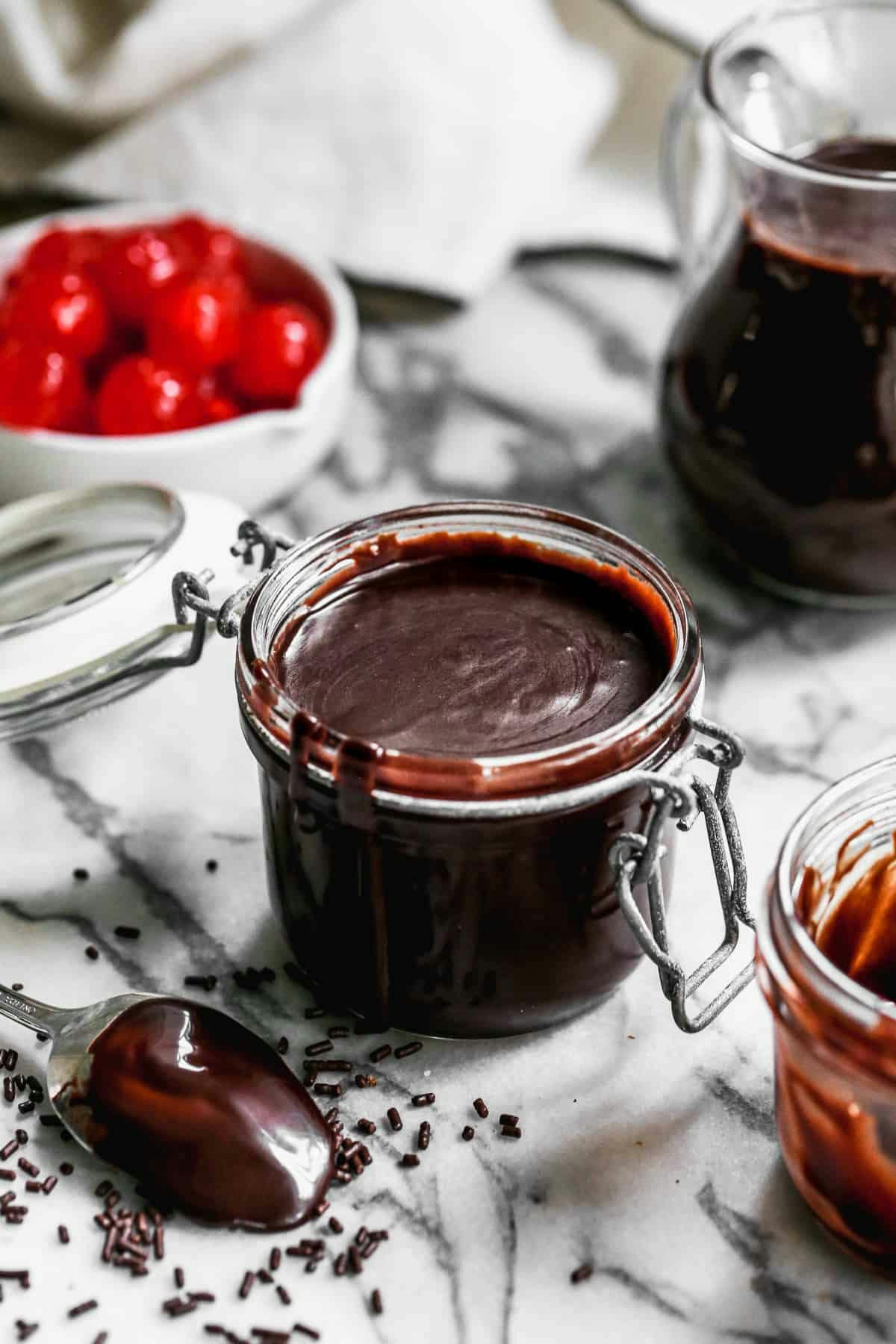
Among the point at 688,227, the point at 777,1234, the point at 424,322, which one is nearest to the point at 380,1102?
the point at 777,1234

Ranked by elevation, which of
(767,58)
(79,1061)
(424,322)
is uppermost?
(767,58)

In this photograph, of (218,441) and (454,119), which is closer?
(218,441)

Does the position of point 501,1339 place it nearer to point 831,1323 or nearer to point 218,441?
point 831,1323

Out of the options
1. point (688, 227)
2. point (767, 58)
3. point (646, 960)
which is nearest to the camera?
point (646, 960)

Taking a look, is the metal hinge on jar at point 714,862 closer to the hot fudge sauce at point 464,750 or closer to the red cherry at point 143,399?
the hot fudge sauce at point 464,750

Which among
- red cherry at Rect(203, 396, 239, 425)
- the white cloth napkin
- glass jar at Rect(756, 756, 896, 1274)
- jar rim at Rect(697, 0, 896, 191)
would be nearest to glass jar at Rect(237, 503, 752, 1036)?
glass jar at Rect(756, 756, 896, 1274)

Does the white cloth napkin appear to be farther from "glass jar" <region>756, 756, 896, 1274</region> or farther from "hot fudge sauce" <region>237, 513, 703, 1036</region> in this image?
"glass jar" <region>756, 756, 896, 1274</region>
